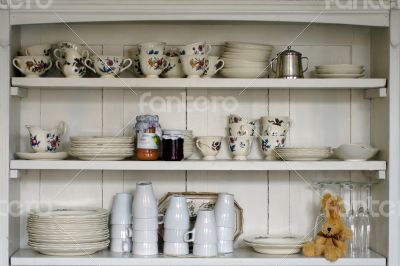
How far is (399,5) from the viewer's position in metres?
2.39

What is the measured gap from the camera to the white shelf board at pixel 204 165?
2.38 meters

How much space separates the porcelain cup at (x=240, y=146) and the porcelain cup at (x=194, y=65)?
0.92 feet

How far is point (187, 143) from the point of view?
2.49 meters

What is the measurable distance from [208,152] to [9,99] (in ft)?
2.37

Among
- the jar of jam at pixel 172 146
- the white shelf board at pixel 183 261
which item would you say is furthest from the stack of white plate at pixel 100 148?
the white shelf board at pixel 183 261

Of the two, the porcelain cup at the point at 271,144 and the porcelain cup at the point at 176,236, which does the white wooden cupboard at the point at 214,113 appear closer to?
the porcelain cup at the point at 271,144

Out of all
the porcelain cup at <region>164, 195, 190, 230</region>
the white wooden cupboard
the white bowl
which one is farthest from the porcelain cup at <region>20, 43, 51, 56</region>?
the white bowl

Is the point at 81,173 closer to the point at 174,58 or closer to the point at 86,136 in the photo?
the point at 86,136

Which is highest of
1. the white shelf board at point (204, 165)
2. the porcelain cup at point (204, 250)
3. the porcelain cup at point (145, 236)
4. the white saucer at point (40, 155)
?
the white saucer at point (40, 155)

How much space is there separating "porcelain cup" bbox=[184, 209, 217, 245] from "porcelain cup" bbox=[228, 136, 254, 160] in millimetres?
248

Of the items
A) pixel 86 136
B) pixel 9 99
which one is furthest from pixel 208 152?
pixel 9 99

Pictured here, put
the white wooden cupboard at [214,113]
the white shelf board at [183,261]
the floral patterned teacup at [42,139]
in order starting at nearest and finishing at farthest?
1. the white shelf board at [183,261]
2. the floral patterned teacup at [42,139]
3. the white wooden cupboard at [214,113]

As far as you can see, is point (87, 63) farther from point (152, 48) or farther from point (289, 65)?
point (289, 65)

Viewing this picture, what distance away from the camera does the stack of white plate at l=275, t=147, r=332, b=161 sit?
2410 mm
